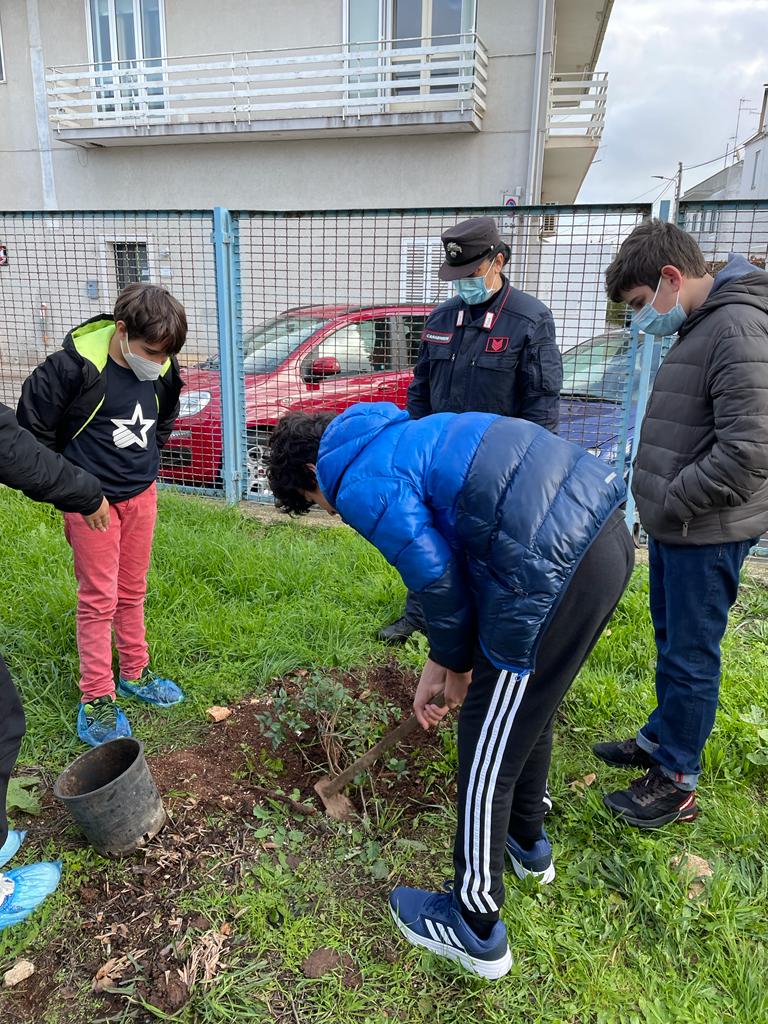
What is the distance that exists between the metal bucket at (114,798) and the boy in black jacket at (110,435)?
394mm

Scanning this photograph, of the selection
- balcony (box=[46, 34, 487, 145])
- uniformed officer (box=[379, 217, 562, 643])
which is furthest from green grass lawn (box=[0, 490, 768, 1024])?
balcony (box=[46, 34, 487, 145])

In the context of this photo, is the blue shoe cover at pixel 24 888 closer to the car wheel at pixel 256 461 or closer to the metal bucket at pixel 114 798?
the metal bucket at pixel 114 798

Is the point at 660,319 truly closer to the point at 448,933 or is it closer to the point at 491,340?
the point at 491,340

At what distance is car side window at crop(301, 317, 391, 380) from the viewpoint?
506 centimetres

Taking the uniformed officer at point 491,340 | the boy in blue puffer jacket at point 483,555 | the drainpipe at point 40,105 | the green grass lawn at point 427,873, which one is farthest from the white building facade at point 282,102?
the boy in blue puffer jacket at point 483,555

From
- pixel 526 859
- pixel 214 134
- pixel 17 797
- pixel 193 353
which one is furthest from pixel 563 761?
pixel 214 134

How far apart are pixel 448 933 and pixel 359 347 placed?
3.88 m

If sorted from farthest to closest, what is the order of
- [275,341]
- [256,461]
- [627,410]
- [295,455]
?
[256,461] < [275,341] < [627,410] < [295,455]

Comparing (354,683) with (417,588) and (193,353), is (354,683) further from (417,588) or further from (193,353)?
(193,353)

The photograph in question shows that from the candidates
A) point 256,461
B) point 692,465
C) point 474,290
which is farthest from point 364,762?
point 256,461

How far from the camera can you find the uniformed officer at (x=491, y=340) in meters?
3.18

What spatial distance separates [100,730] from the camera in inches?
111

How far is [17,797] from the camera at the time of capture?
8.18ft

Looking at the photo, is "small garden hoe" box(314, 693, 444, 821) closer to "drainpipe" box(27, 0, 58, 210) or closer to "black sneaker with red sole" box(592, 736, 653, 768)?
"black sneaker with red sole" box(592, 736, 653, 768)
